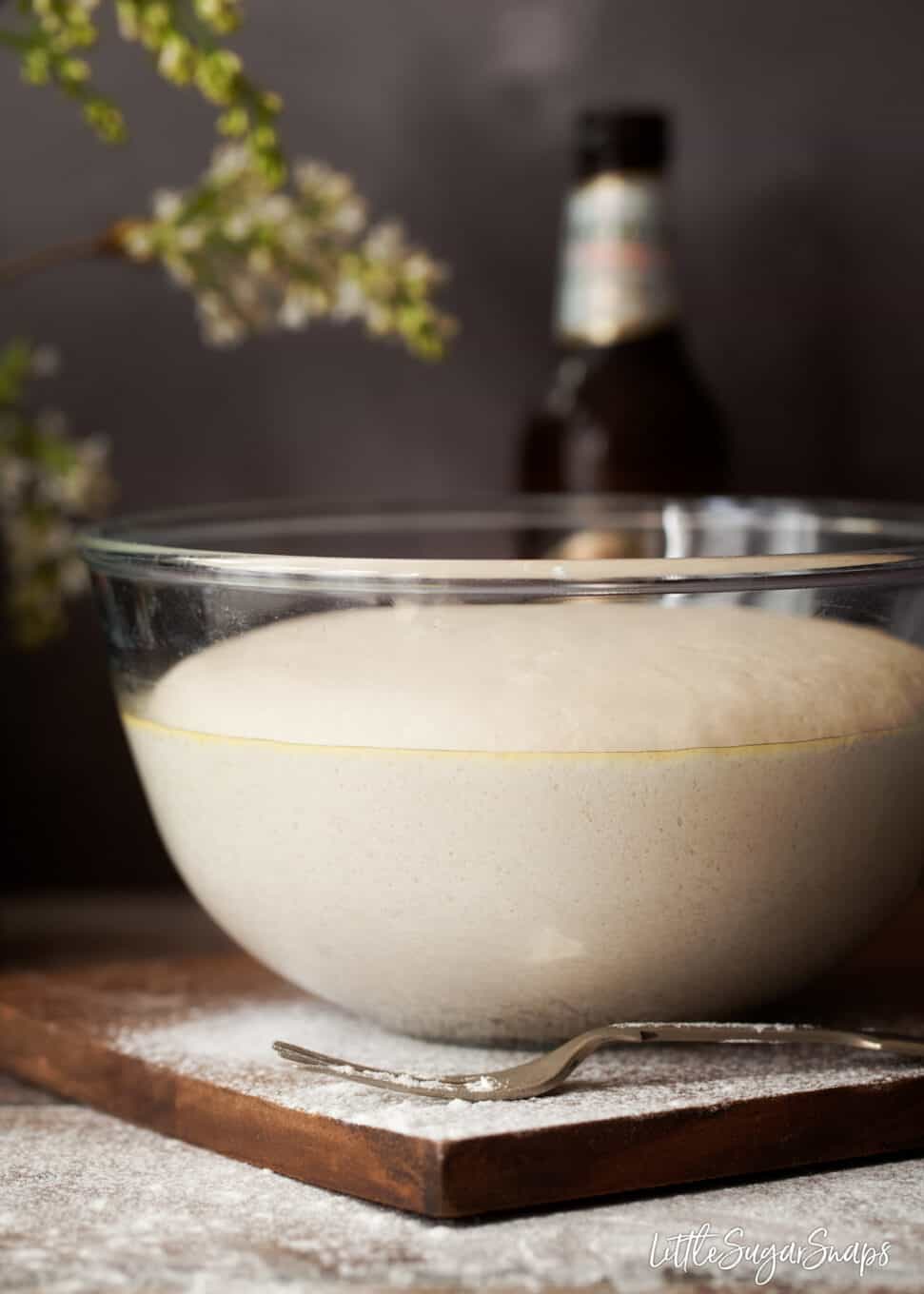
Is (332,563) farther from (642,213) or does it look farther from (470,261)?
(470,261)

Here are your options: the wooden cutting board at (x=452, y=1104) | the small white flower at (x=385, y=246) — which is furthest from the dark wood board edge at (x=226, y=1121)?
the small white flower at (x=385, y=246)

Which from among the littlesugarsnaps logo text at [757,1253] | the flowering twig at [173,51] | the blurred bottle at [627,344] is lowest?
the littlesugarsnaps logo text at [757,1253]

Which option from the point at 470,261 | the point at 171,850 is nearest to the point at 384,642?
the point at 171,850

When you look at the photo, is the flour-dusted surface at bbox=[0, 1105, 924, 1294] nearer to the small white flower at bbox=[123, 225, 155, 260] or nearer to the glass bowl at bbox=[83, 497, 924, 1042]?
the glass bowl at bbox=[83, 497, 924, 1042]

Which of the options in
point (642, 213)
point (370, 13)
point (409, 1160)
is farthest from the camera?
point (370, 13)

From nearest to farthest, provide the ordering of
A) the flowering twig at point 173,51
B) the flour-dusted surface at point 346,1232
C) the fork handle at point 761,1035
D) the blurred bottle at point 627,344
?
1. the flour-dusted surface at point 346,1232
2. the fork handle at point 761,1035
3. the flowering twig at point 173,51
4. the blurred bottle at point 627,344

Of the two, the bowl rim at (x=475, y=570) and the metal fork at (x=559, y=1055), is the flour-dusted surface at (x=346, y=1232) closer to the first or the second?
the metal fork at (x=559, y=1055)

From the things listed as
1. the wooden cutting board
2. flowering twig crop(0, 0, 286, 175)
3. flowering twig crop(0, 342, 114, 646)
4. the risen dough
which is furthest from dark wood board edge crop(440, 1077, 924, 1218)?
flowering twig crop(0, 342, 114, 646)

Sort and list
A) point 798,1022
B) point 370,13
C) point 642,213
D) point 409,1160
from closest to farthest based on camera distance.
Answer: point 409,1160, point 798,1022, point 642,213, point 370,13
